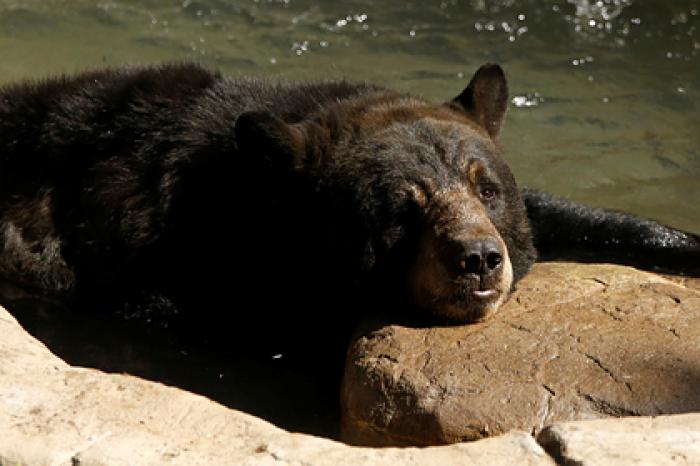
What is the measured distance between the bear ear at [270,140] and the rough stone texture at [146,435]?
1493 millimetres

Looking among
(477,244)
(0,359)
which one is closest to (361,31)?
(477,244)

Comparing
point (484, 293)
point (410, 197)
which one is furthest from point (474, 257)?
point (410, 197)

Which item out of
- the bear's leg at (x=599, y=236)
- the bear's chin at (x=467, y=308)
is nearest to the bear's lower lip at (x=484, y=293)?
the bear's chin at (x=467, y=308)

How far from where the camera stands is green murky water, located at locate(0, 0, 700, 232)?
26.8 ft

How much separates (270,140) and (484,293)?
1102 mm

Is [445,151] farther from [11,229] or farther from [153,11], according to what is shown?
[153,11]

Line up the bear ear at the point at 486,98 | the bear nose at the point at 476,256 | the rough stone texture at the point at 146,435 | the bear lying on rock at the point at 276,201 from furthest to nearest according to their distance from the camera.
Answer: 1. the bear ear at the point at 486,98
2. the bear lying on rock at the point at 276,201
3. the bear nose at the point at 476,256
4. the rough stone texture at the point at 146,435

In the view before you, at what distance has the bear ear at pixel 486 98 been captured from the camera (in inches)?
215

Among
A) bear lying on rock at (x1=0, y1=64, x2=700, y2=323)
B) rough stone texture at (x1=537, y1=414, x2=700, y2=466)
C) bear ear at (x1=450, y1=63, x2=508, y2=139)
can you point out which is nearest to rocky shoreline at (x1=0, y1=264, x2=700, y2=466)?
rough stone texture at (x1=537, y1=414, x2=700, y2=466)

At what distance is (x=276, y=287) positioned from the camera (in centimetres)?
516

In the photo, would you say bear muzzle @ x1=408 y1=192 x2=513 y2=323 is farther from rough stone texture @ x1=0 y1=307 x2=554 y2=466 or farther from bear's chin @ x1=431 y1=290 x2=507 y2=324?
rough stone texture @ x1=0 y1=307 x2=554 y2=466

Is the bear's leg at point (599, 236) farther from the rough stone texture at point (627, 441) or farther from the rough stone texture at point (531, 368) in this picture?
the rough stone texture at point (627, 441)

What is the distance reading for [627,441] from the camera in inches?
126

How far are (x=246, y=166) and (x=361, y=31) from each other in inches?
206
